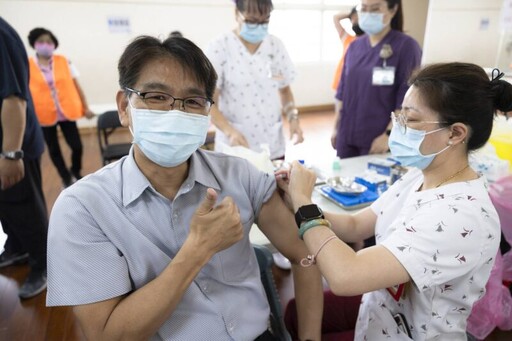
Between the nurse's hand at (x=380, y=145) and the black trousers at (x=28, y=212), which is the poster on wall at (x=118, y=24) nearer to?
the black trousers at (x=28, y=212)

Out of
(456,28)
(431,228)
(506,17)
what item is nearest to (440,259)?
(431,228)

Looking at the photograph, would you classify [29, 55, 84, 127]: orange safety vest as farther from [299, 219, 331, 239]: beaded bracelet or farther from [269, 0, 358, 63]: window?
[269, 0, 358, 63]: window

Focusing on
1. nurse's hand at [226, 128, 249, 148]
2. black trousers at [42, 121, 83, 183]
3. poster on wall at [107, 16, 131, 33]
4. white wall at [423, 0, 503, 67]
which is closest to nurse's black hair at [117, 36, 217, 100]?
nurse's hand at [226, 128, 249, 148]

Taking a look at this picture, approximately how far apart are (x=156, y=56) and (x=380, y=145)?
5.49 feet

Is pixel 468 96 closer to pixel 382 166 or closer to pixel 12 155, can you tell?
pixel 382 166

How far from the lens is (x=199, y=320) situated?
3.19 feet

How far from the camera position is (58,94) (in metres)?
3.55

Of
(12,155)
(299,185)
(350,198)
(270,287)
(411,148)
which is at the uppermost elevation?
(411,148)

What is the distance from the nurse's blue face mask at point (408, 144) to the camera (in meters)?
1.06

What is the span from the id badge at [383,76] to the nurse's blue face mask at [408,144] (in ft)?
3.31

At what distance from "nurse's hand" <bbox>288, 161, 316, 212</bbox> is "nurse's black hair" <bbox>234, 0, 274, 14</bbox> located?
1.26m

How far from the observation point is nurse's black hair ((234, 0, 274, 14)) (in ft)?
6.58

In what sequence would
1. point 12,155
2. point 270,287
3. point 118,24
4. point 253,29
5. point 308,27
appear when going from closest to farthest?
1. point 270,287
2. point 12,155
3. point 253,29
4. point 118,24
5. point 308,27

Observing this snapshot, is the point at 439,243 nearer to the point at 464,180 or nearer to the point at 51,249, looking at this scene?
the point at 464,180
